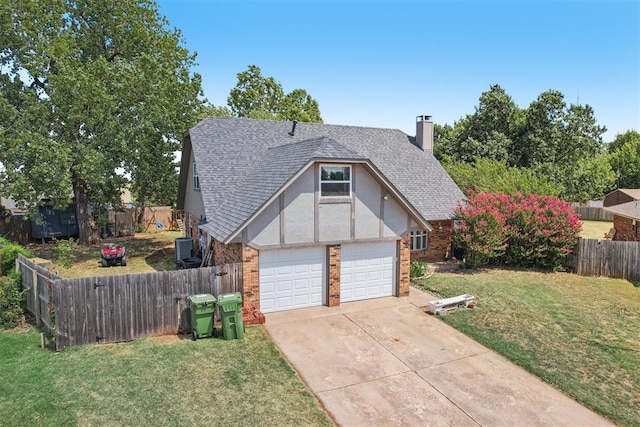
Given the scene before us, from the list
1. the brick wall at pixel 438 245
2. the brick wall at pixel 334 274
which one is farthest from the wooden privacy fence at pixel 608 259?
the brick wall at pixel 334 274

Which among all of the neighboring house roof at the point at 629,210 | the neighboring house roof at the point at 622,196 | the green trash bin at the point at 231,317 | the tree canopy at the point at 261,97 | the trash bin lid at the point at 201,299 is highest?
the tree canopy at the point at 261,97

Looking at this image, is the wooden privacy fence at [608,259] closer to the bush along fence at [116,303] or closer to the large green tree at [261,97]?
the bush along fence at [116,303]

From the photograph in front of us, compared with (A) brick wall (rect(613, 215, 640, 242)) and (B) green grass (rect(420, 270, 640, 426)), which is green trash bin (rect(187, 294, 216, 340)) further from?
(A) brick wall (rect(613, 215, 640, 242))

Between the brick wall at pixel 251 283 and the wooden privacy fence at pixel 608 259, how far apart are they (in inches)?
618

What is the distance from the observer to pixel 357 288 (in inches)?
581

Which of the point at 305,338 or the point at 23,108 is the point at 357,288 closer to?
the point at 305,338

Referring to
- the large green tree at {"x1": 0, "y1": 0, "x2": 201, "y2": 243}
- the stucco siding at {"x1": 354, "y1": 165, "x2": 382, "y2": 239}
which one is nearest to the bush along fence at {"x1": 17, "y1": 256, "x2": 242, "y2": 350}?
the stucco siding at {"x1": 354, "y1": 165, "x2": 382, "y2": 239}

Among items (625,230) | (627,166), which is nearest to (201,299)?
(625,230)

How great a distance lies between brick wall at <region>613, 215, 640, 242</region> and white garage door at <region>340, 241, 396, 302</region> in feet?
65.7

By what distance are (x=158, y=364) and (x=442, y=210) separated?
15851 mm

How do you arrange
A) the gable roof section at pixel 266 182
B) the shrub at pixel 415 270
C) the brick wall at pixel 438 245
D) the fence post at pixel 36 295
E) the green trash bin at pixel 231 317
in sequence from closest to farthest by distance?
the green trash bin at pixel 231 317 → the fence post at pixel 36 295 → the gable roof section at pixel 266 182 → the shrub at pixel 415 270 → the brick wall at pixel 438 245

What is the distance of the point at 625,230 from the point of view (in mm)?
27078

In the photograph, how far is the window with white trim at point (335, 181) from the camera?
536 inches

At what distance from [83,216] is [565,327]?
2581 cm
